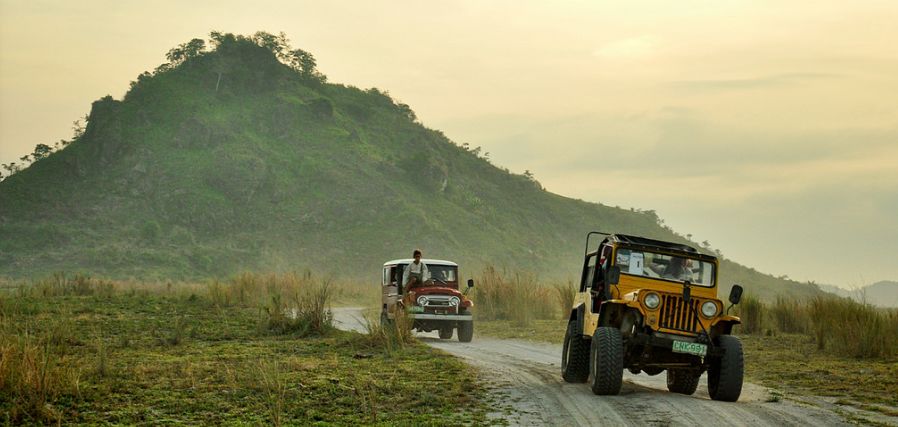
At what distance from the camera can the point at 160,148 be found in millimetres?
111375

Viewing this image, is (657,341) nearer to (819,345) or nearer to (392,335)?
(392,335)

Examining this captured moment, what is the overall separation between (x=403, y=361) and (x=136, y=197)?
92231 millimetres

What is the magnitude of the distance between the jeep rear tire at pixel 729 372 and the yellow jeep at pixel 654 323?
1 centimetres

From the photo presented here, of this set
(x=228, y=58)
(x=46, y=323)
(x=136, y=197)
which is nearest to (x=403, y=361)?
(x=46, y=323)

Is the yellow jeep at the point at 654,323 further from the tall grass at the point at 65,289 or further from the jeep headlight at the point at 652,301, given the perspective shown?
the tall grass at the point at 65,289

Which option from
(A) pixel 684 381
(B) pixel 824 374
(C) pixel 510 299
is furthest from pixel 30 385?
(C) pixel 510 299

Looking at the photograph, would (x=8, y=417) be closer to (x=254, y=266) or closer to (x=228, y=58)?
(x=254, y=266)

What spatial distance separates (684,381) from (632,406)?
2497mm

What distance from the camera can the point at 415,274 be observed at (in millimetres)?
24844

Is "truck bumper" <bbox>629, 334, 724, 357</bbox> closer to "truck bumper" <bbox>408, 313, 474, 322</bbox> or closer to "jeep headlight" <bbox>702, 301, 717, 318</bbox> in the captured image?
"jeep headlight" <bbox>702, 301, 717, 318</bbox>

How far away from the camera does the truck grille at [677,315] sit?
1375 centimetres

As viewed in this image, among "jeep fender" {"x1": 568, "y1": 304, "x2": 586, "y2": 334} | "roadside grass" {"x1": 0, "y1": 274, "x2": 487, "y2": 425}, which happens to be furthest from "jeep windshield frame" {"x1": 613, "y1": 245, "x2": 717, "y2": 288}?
"roadside grass" {"x1": 0, "y1": 274, "x2": 487, "y2": 425}

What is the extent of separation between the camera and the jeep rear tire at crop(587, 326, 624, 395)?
525 inches

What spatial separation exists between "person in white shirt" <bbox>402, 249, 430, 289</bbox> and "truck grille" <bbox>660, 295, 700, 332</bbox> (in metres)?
11.6
